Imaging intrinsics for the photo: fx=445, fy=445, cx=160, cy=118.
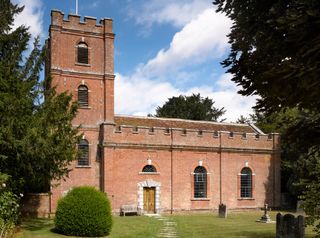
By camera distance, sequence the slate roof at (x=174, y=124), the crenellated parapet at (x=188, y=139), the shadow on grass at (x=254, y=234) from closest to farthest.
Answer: the shadow on grass at (x=254, y=234), the crenellated parapet at (x=188, y=139), the slate roof at (x=174, y=124)

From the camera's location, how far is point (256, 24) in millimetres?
6359

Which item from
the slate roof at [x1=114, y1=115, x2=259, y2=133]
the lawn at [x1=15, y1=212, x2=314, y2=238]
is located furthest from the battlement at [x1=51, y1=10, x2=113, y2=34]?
the lawn at [x1=15, y1=212, x2=314, y2=238]

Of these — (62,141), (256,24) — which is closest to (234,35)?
(256,24)

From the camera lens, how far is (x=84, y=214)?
63.9 feet

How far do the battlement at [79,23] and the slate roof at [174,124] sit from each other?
6.87m

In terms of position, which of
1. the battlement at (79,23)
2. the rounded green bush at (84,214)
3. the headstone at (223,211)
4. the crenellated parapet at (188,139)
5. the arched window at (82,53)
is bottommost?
the headstone at (223,211)

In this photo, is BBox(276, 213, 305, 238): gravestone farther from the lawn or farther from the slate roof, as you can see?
the slate roof

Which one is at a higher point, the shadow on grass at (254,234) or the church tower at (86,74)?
the church tower at (86,74)

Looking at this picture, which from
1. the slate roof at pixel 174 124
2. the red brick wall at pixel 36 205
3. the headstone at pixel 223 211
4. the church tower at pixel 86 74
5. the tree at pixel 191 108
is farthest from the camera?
the tree at pixel 191 108

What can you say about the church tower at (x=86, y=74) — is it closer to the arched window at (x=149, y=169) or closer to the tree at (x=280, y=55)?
the arched window at (x=149, y=169)

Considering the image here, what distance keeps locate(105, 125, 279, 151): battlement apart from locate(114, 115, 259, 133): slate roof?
2.13 meters

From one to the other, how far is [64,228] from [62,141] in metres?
3.86

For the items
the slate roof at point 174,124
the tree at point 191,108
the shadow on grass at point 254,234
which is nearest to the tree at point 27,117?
the shadow on grass at point 254,234

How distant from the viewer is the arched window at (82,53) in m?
32.1
